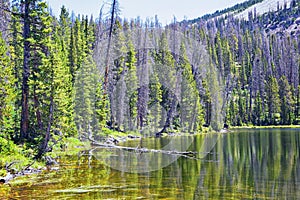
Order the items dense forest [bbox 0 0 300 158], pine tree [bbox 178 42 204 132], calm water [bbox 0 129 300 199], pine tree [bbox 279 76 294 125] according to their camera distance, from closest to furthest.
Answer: calm water [bbox 0 129 300 199] < dense forest [bbox 0 0 300 158] < pine tree [bbox 178 42 204 132] < pine tree [bbox 279 76 294 125]

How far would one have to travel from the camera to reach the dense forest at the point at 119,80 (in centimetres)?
2689

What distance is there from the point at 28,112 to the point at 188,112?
4445 centimetres

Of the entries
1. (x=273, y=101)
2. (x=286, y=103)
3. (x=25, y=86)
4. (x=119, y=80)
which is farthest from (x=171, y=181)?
(x=286, y=103)

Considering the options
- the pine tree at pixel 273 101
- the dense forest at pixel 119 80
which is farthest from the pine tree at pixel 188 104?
the pine tree at pixel 273 101

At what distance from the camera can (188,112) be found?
2729 inches

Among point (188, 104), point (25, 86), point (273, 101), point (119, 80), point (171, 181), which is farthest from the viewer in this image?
point (273, 101)

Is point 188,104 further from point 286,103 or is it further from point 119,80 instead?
point 286,103

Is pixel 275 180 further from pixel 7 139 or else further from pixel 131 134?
pixel 131 134

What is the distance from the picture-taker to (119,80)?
57.7 meters

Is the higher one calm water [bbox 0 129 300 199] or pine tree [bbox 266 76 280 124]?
pine tree [bbox 266 76 280 124]

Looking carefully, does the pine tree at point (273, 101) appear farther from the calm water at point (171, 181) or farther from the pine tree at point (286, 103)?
the calm water at point (171, 181)

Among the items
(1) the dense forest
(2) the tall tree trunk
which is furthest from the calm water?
(1) the dense forest

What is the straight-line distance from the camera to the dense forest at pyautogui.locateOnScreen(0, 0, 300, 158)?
26.9 meters

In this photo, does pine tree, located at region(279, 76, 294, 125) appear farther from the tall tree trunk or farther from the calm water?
the tall tree trunk
